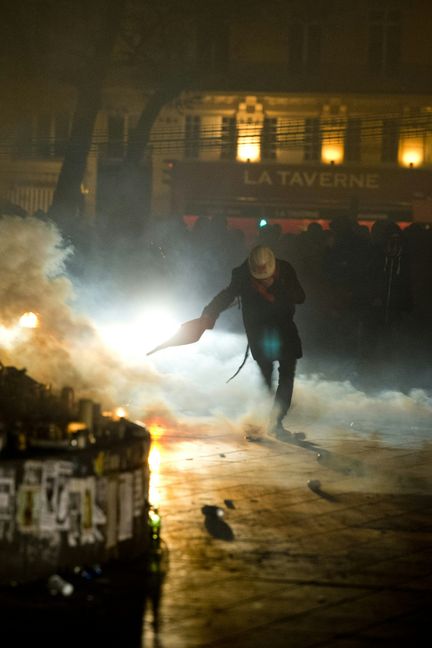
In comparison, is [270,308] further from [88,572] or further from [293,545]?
[88,572]

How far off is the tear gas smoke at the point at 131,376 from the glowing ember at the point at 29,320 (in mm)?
64

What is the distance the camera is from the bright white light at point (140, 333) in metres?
15.6

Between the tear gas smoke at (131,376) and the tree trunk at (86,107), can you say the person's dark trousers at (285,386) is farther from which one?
the tree trunk at (86,107)

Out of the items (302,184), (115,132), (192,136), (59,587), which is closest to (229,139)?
(192,136)

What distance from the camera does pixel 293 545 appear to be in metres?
7.22

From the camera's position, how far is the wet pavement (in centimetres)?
556

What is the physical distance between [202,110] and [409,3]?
8056mm

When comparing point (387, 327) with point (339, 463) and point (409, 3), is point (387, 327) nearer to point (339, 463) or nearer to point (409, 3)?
point (339, 463)

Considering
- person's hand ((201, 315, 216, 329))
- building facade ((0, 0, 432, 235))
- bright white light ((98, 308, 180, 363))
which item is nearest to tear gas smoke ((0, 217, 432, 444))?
bright white light ((98, 308, 180, 363))

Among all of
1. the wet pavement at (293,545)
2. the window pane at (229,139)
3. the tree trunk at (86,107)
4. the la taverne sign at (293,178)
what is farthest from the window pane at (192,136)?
the wet pavement at (293,545)

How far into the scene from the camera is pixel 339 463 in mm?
10430

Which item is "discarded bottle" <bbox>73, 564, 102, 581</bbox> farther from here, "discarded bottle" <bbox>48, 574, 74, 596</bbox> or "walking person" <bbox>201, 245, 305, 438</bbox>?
"walking person" <bbox>201, 245, 305, 438</bbox>

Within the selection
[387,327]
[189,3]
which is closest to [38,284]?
[387,327]

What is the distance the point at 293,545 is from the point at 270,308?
17.9 feet
